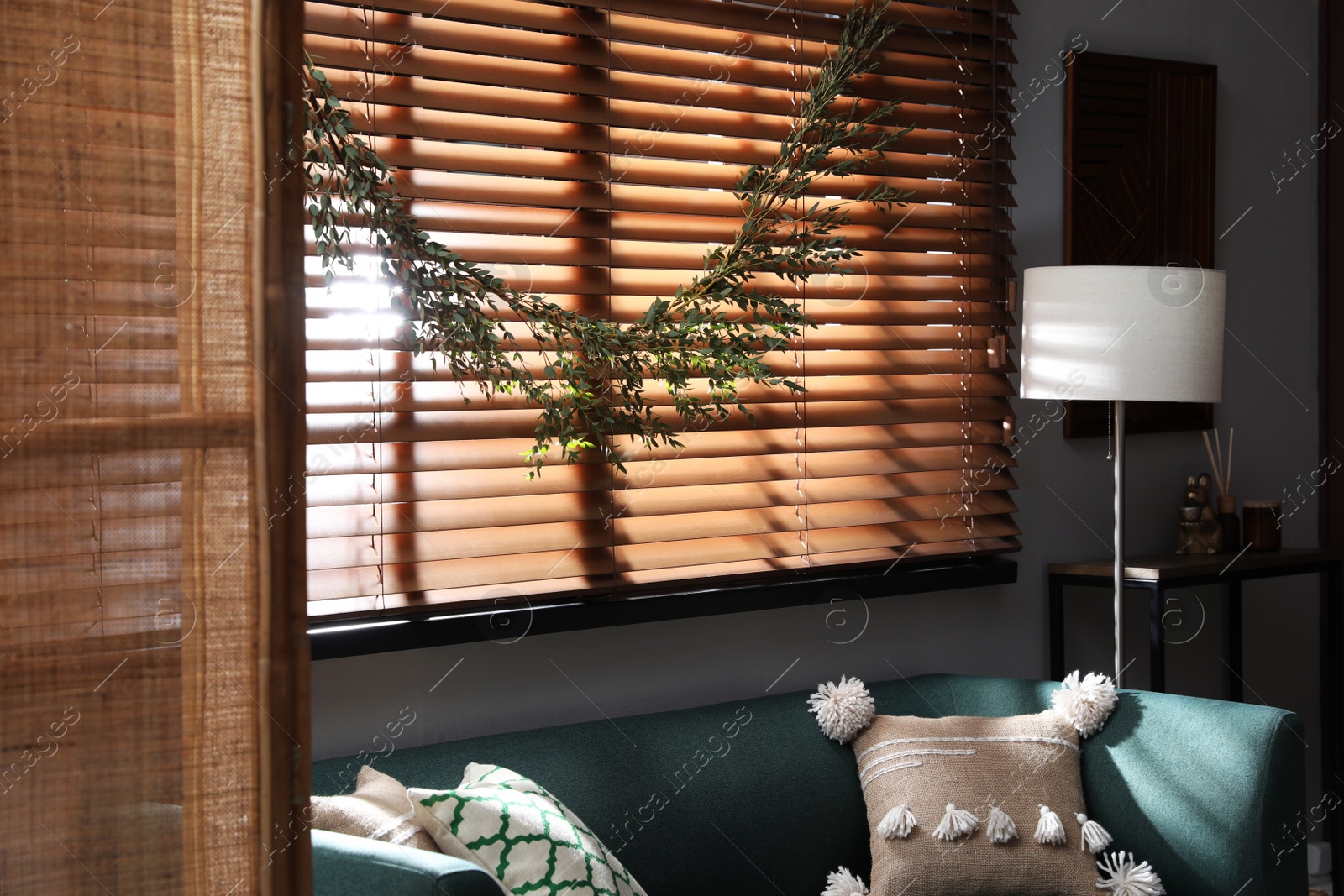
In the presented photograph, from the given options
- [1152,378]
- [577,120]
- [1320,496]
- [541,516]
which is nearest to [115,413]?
[541,516]

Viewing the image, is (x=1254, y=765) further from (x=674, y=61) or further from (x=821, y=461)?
(x=674, y=61)

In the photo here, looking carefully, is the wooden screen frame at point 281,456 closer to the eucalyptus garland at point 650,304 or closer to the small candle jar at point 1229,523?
the eucalyptus garland at point 650,304

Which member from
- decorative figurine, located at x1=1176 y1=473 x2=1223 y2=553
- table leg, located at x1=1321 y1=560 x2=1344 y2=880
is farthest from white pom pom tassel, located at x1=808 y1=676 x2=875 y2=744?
table leg, located at x1=1321 y1=560 x2=1344 y2=880

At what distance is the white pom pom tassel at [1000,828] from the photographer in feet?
6.28

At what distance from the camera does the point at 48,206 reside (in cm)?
57

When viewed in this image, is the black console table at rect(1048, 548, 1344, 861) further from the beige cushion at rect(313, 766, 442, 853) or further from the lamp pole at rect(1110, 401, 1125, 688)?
the beige cushion at rect(313, 766, 442, 853)

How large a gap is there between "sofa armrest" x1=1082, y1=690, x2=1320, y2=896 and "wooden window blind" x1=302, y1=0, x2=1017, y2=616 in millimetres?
628

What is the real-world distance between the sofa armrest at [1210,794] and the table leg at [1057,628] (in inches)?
22.9

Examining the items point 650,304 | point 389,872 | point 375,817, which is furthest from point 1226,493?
point 389,872

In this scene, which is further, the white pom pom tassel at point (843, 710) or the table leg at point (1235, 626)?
the table leg at point (1235, 626)

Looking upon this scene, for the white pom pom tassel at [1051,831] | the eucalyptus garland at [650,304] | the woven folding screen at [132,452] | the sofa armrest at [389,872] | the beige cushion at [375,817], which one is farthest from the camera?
the white pom pom tassel at [1051,831]

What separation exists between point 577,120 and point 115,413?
1631mm

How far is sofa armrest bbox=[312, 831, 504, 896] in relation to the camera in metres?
1.14

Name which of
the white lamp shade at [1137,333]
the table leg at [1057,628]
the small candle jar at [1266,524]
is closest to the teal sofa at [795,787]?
the table leg at [1057,628]
